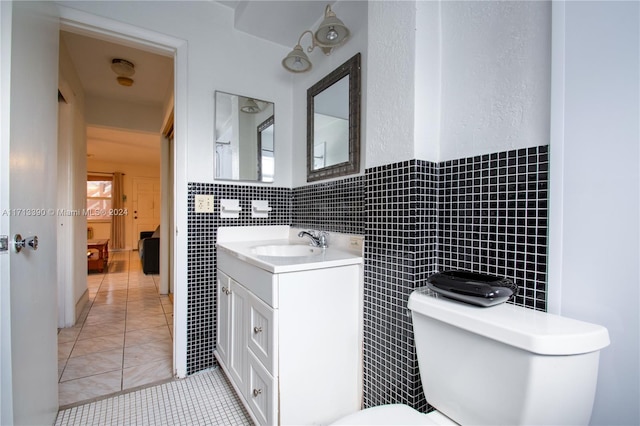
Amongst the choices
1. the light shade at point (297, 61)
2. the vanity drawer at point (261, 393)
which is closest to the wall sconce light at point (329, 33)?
the light shade at point (297, 61)

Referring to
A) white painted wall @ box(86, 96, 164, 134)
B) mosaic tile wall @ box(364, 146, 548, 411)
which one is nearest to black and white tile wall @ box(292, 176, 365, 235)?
mosaic tile wall @ box(364, 146, 548, 411)

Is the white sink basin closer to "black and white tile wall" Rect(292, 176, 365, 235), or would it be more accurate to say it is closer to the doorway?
"black and white tile wall" Rect(292, 176, 365, 235)

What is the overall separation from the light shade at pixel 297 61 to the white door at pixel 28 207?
1.11m

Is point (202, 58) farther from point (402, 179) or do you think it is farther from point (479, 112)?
point (479, 112)

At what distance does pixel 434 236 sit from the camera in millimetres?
1096

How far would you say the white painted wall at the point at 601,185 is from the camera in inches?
26.8

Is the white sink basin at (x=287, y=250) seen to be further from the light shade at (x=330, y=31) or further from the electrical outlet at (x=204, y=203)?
the light shade at (x=330, y=31)

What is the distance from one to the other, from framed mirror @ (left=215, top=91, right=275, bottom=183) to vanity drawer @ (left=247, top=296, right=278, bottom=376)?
39.2 inches

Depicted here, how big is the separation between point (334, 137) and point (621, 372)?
150 cm

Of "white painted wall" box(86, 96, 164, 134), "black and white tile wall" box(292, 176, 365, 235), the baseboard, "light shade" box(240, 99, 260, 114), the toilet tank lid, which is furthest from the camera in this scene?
"white painted wall" box(86, 96, 164, 134)

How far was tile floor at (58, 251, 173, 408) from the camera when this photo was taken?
1.72 metres

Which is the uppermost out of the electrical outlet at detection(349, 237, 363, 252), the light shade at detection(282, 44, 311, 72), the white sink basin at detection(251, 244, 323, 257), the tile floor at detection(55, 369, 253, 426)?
the light shade at detection(282, 44, 311, 72)

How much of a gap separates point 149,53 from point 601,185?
10.2ft

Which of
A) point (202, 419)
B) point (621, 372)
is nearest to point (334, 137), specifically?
point (621, 372)
